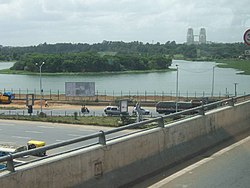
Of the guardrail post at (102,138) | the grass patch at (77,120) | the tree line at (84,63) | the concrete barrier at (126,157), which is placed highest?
the tree line at (84,63)

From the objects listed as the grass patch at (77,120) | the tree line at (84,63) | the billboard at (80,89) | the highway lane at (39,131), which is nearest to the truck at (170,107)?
the grass patch at (77,120)

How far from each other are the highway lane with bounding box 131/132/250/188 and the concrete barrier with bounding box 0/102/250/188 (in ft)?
1.04

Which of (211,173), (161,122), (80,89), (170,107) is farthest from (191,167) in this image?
(80,89)

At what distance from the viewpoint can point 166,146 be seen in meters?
9.51

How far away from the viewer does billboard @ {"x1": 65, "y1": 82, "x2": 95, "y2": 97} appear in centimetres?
7869

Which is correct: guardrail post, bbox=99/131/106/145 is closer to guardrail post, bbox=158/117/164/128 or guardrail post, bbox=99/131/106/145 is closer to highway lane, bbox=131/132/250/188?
highway lane, bbox=131/132/250/188

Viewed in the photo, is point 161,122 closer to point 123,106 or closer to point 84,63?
point 123,106

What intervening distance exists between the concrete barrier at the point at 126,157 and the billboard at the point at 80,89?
66.8 metres

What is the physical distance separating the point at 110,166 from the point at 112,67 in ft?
565

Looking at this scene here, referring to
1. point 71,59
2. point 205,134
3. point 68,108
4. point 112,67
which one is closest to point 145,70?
point 112,67

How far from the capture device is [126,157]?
8.17m

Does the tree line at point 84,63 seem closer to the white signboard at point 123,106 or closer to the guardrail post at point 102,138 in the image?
the white signboard at point 123,106

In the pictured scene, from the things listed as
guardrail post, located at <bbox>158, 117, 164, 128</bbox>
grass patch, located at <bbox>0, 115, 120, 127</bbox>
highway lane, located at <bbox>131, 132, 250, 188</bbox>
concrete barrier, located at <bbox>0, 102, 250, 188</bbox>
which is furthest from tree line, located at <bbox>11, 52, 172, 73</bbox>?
guardrail post, located at <bbox>158, 117, 164, 128</bbox>

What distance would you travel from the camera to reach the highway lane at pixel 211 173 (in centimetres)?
799
